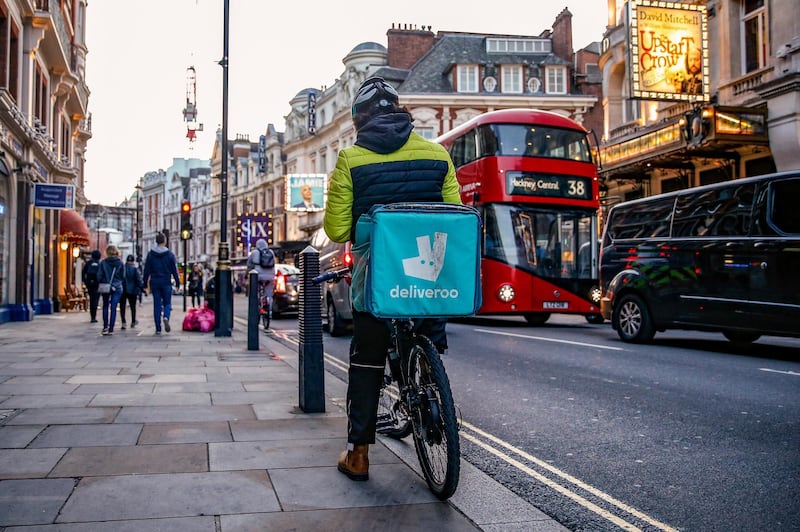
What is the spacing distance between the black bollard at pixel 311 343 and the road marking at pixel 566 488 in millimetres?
1148

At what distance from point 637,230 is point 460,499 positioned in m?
8.99

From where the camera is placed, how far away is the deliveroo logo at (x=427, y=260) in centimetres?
347

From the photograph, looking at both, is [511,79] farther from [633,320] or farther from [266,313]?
[633,320]

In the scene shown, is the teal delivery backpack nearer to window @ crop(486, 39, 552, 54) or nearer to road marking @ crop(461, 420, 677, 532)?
road marking @ crop(461, 420, 677, 532)

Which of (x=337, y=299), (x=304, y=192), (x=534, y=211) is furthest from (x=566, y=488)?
(x=304, y=192)

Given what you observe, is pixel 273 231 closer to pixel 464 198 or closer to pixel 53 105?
pixel 53 105

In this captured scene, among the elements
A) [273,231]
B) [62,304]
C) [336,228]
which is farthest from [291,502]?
[273,231]

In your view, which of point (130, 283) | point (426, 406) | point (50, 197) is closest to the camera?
point (426, 406)

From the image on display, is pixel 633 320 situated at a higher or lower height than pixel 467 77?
lower

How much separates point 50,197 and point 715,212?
16.7m

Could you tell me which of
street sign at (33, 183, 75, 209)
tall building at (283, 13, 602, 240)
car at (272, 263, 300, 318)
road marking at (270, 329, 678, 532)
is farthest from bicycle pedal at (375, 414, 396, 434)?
tall building at (283, 13, 602, 240)

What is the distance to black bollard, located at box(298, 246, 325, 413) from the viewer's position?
551 centimetres

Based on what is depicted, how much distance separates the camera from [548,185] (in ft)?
50.7

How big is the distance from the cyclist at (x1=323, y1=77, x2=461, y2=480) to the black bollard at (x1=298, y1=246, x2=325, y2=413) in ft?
5.56
